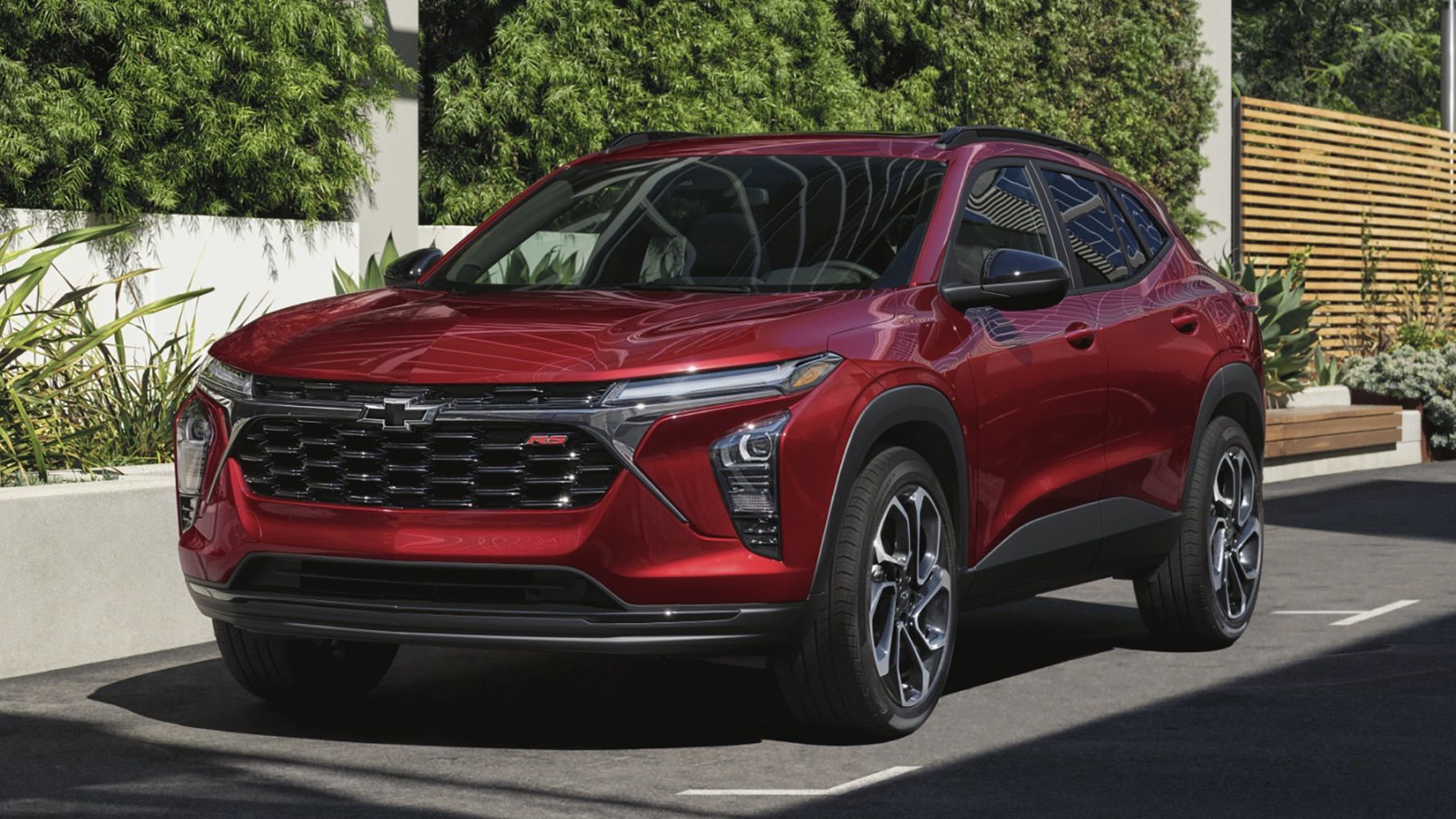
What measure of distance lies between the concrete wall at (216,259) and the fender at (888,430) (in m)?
6.08

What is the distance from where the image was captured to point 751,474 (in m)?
5.88

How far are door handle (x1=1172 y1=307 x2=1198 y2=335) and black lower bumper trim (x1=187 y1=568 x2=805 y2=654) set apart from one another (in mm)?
2795

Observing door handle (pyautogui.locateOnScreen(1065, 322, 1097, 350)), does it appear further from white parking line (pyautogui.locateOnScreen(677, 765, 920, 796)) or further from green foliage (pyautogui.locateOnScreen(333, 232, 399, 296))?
green foliage (pyautogui.locateOnScreen(333, 232, 399, 296))

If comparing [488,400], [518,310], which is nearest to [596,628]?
[488,400]

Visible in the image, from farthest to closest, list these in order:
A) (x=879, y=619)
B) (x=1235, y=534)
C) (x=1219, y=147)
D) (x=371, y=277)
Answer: (x=1219, y=147) < (x=371, y=277) < (x=1235, y=534) < (x=879, y=619)

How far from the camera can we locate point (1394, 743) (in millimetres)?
6625

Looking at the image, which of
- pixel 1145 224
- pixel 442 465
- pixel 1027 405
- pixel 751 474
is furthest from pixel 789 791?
pixel 1145 224

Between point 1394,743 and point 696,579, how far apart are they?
2266mm

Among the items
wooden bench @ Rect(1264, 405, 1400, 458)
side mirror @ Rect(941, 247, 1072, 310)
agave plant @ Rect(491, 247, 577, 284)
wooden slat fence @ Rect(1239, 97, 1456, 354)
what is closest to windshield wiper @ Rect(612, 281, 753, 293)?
agave plant @ Rect(491, 247, 577, 284)

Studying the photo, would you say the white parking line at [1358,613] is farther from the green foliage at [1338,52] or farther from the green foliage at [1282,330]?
the green foliage at [1338,52]

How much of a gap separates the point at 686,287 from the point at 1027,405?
1.19 m

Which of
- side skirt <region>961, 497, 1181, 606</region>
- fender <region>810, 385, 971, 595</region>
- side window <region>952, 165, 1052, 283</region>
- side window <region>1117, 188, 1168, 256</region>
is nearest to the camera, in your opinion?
fender <region>810, 385, 971, 595</region>

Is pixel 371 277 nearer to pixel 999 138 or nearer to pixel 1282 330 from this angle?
pixel 999 138

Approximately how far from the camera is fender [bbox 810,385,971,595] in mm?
6078
